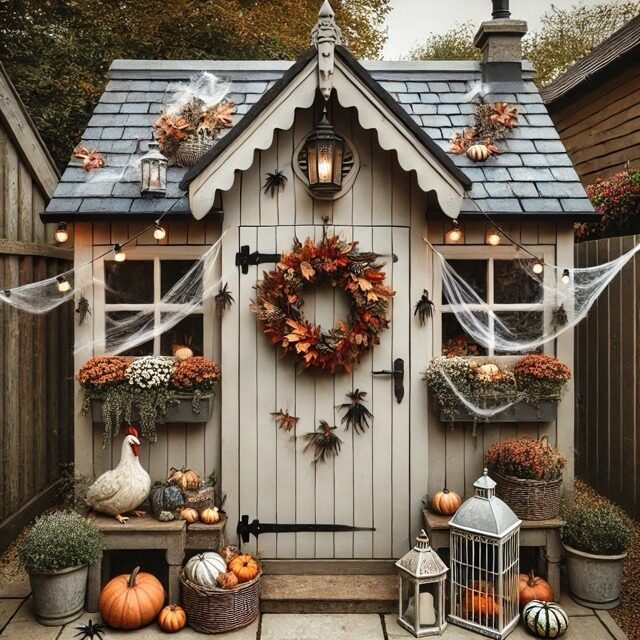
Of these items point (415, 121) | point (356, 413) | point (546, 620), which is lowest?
point (546, 620)

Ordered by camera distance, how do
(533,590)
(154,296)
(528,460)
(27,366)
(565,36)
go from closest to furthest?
1. (533,590)
2. (528,460)
3. (154,296)
4. (27,366)
5. (565,36)

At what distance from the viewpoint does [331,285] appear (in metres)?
4.25

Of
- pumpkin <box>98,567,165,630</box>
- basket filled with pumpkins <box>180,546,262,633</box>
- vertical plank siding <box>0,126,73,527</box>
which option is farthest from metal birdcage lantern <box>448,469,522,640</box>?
vertical plank siding <box>0,126,73,527</box>

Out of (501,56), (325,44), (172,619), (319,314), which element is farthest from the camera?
(501,56)

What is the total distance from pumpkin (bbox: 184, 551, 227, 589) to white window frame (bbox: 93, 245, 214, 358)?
1.36 meters

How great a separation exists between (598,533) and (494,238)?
2003 millimetres

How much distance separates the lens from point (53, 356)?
557cm

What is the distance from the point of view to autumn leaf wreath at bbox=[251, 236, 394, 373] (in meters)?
4.12

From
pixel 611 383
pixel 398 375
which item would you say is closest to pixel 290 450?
pixel 398 375

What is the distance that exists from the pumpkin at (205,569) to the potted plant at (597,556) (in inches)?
87.1

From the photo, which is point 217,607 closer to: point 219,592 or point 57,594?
point 219,592

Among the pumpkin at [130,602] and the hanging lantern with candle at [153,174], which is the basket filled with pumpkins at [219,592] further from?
the hanging lantern with candle at [153,174]

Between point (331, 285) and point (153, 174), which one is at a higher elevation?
point (153, 174)

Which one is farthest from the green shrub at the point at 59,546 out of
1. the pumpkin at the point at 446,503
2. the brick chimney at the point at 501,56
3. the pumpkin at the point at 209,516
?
the brick chimney at the point at 501,56
